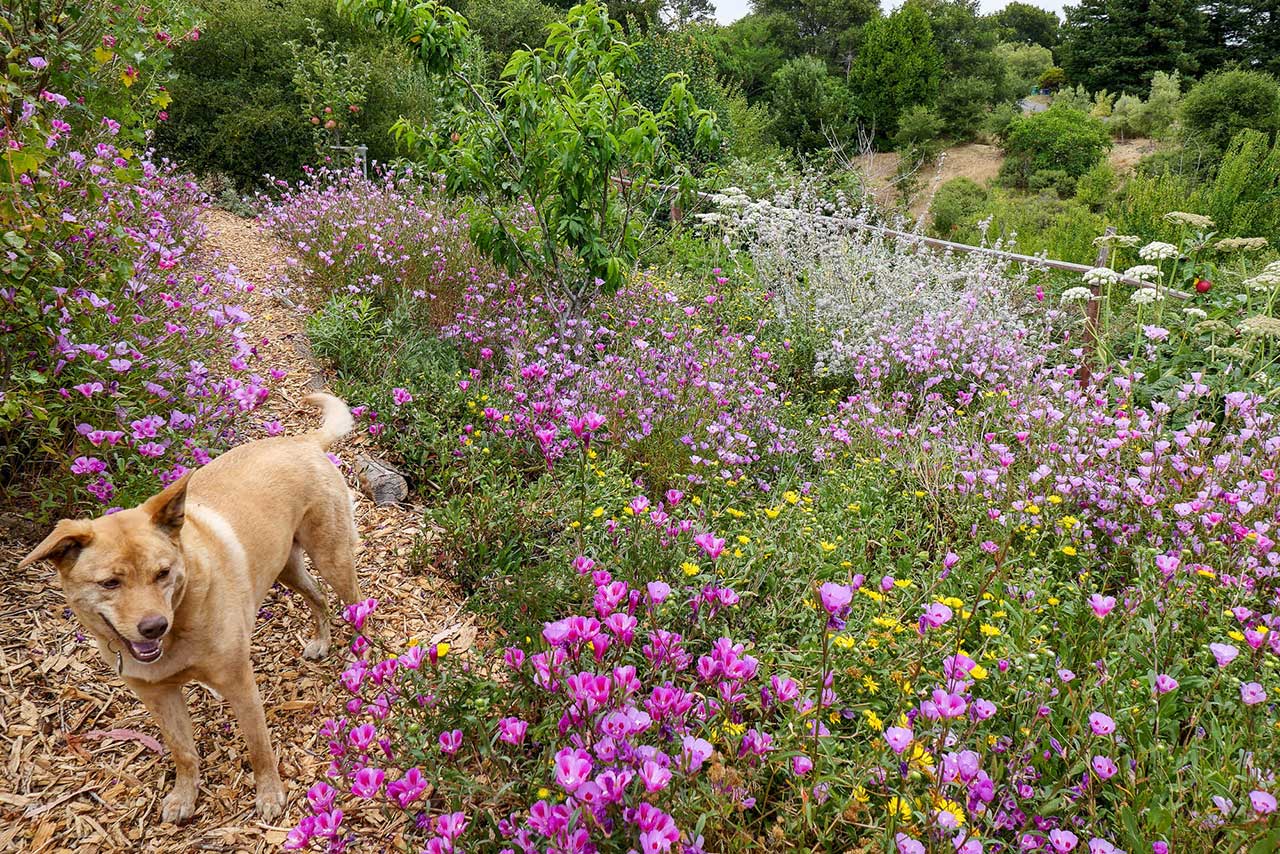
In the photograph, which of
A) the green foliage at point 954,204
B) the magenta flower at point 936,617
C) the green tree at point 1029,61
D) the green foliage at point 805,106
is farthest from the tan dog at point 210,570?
the green tree at point 1029,61

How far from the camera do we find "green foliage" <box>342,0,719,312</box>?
4414 mm

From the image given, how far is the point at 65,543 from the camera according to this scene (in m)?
1.75

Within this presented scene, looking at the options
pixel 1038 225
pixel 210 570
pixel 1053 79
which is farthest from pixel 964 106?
pixel 210 570

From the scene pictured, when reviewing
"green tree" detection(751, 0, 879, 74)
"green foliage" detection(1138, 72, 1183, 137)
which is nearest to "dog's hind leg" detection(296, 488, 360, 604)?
"green foliage" detection(1138, 72, 1183, 137)

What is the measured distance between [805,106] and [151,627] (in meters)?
26.9

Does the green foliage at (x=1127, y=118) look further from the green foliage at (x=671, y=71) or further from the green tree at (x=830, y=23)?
the green foliage at (x=671, y=71)

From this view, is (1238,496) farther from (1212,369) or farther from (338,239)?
(338,239)

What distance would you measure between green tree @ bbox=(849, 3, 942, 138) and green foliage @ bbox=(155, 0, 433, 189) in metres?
21.5

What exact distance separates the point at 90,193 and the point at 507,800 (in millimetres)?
2817

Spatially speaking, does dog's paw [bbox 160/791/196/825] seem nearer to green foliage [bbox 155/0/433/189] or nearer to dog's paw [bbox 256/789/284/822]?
dog's paw [bbox 256/789/284/822]

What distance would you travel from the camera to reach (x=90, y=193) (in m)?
2.73

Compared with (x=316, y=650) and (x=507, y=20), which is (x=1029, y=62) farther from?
(x=316, y=650)

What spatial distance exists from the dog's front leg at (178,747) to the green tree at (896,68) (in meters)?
30.4

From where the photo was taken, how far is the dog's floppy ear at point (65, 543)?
1.70 m
